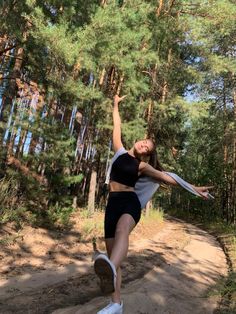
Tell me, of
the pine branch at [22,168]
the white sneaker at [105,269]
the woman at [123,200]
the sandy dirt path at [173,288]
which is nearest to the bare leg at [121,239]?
the woman at [123,200]

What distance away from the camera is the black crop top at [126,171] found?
3.80 metres

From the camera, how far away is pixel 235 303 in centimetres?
523

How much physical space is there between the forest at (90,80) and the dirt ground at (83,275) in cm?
141

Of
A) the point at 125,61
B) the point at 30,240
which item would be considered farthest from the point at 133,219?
the point at 125,61

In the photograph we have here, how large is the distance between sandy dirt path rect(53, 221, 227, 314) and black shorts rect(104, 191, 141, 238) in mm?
1046

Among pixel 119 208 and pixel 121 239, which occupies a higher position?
pixel 119 208

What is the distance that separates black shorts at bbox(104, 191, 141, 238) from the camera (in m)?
3.66

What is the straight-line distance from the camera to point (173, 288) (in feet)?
18.8

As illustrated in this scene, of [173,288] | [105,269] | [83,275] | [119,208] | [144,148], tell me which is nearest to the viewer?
[105,269]

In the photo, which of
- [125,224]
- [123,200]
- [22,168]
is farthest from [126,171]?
[22,168]

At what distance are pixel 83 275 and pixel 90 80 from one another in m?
9.52

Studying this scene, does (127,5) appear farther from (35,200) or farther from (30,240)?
(30,240)

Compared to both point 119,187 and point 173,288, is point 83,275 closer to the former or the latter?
point 173,288

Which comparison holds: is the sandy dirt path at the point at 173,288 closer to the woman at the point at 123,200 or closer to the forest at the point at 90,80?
the woman at the point at 123,200
